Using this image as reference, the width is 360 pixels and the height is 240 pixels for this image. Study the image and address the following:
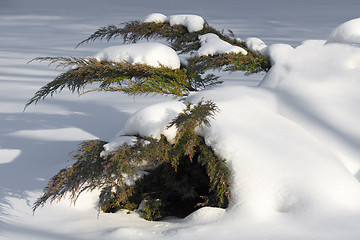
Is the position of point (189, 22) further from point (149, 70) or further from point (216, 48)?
point (149, 70)

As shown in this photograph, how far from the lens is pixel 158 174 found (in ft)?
8.69

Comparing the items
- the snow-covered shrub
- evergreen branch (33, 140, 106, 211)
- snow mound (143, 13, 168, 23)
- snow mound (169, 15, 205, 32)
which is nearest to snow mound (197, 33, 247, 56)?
the snow-covered shrub

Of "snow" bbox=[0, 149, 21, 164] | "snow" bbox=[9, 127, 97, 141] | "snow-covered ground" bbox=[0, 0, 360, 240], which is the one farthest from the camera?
"snow" bbox=[9, 127, 97, 141]

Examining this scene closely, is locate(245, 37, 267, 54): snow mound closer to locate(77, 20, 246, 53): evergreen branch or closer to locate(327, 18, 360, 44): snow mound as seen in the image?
locate(77, 20, 246, 53): evergreen branch

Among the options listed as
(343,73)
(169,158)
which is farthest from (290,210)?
(343,73)

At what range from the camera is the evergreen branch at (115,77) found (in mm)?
2771

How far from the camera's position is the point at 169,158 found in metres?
2.45

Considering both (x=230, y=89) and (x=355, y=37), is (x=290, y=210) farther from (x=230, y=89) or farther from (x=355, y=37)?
(x=355, y=37)

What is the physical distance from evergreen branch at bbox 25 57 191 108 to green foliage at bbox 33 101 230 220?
0.28 m

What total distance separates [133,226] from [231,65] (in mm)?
1163

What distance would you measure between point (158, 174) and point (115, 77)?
0.63 m

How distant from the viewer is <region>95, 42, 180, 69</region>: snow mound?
2930mm

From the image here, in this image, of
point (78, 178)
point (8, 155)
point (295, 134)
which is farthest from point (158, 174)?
point (8, 155)

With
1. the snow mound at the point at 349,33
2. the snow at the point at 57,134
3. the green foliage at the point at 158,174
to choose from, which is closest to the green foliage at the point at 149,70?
the green foliage at the point at 158,174
